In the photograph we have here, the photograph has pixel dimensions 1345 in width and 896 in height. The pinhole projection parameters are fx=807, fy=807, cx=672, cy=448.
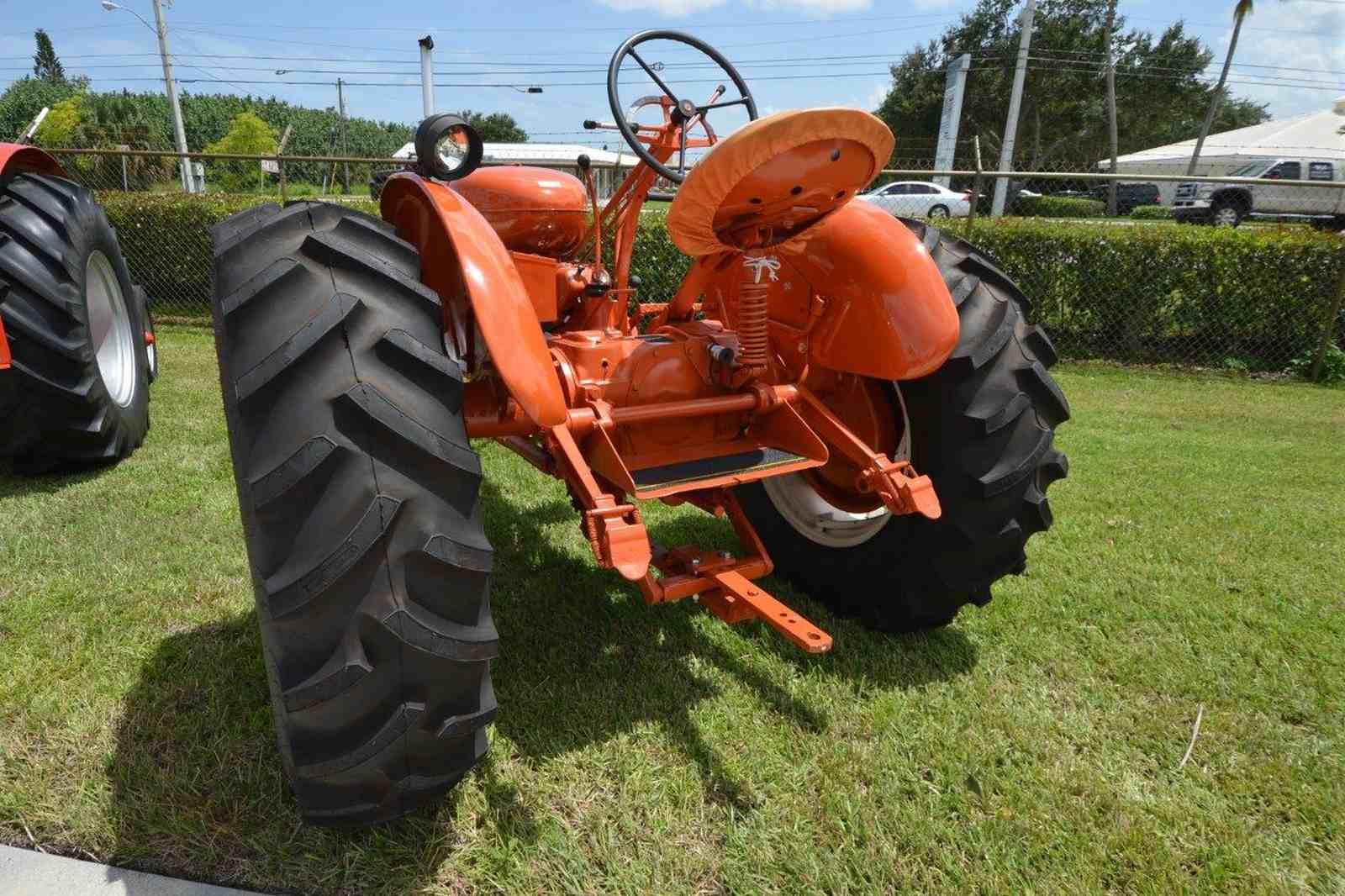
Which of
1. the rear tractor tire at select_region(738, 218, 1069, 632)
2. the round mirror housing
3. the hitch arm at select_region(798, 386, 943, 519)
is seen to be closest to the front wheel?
the rear tractor tire at select_region(738, 218, 1069, 632)

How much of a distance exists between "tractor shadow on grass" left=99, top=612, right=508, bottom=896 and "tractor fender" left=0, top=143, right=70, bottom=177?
3067 millimetres

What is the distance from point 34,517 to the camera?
Answer: 11.2 feet

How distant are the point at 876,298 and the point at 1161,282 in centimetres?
728

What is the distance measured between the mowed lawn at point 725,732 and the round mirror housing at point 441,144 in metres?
1.47

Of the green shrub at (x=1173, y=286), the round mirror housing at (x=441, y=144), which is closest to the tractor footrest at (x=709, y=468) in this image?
the round mirror housing at (x=441, y=144)

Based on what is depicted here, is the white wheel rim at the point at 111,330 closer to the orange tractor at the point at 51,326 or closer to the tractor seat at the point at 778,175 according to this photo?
the orange tractor at the point at 51,326

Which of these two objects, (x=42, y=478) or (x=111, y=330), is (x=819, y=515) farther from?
(x=111, y=330)

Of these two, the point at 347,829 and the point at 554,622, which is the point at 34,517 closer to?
the point at 554,622

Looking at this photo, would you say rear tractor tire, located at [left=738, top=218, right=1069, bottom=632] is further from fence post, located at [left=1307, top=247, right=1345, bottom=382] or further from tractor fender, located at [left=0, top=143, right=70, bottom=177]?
fence post, located at [left=1307, top=247, right=1345, bottom=382]

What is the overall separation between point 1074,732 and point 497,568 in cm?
208

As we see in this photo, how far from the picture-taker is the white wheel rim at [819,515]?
270 centimetres

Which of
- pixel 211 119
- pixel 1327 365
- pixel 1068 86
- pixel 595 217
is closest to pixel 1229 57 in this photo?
pixel 1068 86

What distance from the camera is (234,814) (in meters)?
1.88

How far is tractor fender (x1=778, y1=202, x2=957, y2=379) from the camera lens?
2.22 meters
